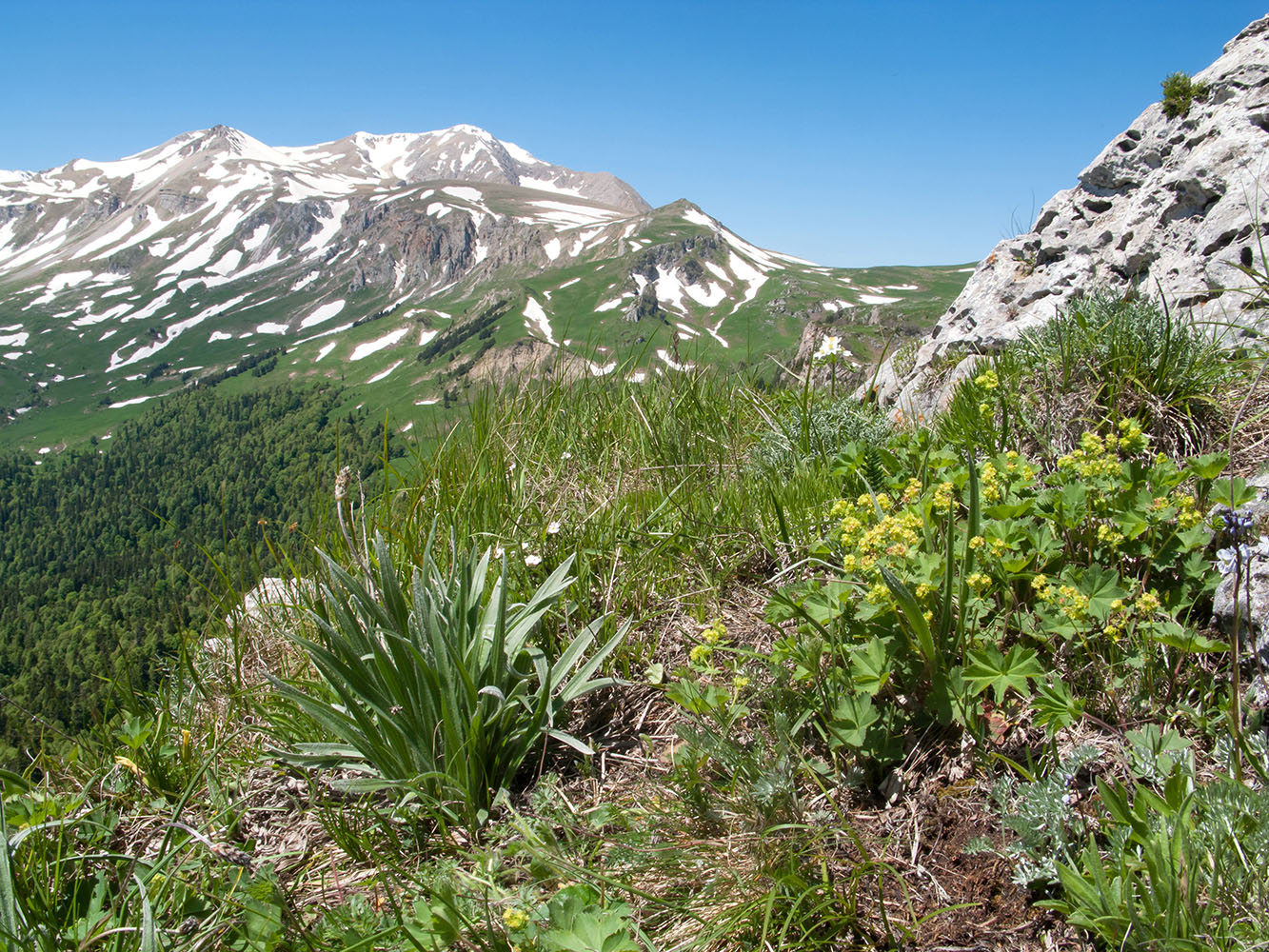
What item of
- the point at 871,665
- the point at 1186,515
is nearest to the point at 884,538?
the point at 871,665

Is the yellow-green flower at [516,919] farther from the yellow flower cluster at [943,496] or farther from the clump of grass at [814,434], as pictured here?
the clump of grass at [814,434]

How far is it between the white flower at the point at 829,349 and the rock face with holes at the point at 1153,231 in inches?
23.5

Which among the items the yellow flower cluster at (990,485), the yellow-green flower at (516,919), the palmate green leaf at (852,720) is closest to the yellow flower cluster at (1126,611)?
the yellow flower cluster at (990,485)

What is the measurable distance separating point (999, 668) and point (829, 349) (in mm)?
3153

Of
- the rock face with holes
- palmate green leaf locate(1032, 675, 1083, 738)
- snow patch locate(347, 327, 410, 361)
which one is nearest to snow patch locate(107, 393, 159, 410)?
snow patch locate(347, 327, 410, 361)

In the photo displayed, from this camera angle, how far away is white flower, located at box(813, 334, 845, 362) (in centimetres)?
462

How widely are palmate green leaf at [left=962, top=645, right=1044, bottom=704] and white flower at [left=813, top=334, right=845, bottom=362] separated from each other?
117 inches

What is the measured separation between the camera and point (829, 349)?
473 centimetres

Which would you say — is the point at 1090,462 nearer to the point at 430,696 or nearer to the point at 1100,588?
the point at 1100,588

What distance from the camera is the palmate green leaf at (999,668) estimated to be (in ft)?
6.17

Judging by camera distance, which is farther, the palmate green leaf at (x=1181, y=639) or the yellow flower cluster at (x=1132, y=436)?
the yellow flower cluster at (x=1132, y=436)

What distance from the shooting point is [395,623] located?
2354 mm

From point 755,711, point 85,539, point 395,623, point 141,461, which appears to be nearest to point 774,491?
point 755,711

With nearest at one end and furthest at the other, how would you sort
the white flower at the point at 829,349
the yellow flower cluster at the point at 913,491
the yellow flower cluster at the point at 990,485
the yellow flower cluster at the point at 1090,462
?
1. the yellow flower cluster at the point at 1090,462
2. the yellow flower cluster at the point at 990,485
3. the yellow flower cluster at the point at 913,491
4. the white flower at the point at 829,349
